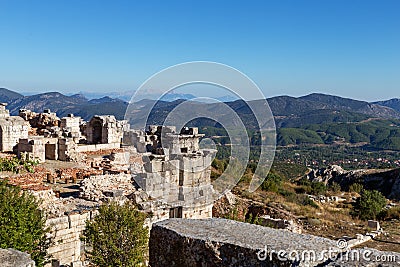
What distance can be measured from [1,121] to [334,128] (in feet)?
413

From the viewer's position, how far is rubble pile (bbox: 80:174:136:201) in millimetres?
12742

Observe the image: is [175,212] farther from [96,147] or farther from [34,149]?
[96,147]

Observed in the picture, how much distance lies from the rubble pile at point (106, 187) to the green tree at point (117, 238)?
3.06m

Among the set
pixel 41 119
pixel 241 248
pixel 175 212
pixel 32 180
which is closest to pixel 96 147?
pixel 41 119

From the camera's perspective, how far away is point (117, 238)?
9211 mm

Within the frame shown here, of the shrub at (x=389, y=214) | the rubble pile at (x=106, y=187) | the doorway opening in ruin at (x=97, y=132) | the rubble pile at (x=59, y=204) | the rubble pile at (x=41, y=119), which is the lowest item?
the shrub at (x=389, y=214)

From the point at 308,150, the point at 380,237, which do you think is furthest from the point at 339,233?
the point at 308,150

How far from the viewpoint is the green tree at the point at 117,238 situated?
8.94 meters

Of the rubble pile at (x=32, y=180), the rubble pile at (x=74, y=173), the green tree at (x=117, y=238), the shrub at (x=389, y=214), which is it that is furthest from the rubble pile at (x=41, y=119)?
the shrub at (x=389, y=214)

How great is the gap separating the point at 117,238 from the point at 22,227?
1989mm

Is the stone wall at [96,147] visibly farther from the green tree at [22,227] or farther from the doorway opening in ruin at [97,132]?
the green tree at [22,227]

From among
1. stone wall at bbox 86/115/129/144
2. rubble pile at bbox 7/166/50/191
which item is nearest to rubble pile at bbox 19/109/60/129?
stone wall at bbox 86/115/129/144

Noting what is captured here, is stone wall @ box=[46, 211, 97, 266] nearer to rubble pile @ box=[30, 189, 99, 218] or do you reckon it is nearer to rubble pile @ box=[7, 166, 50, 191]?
rubble pile @ box=[30, 189, 99, 218]

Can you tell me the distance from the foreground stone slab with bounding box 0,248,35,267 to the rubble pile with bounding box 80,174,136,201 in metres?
6.14
